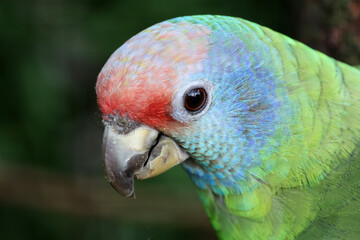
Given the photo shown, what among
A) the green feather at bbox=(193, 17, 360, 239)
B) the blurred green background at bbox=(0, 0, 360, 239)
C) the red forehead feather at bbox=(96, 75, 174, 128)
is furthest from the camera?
the blurred green background at bbox=(0, 0, 360, 239)

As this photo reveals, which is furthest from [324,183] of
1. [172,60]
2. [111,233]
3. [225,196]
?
[111,233]

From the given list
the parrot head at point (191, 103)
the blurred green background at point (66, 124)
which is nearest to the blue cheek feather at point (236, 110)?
the parrot head at point (191, 103)

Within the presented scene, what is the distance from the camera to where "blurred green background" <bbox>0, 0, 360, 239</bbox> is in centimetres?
237

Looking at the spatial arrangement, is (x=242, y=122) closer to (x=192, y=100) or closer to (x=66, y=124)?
(x=192, y=100)

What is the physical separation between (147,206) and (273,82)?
5.10 ft

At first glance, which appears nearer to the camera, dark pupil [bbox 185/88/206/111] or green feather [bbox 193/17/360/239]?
dark pupil [bbox 185/88/206/111]

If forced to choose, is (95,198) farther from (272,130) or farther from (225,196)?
(272,130)

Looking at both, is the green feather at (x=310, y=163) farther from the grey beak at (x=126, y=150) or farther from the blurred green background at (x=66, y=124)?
the blurred green background at (x=66, y=124)

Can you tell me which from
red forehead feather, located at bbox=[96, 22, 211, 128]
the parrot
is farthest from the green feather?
red forehead feather, located at bbox=[96, 22, 211, 128]

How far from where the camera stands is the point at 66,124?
2.66 meters

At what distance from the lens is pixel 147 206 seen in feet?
8.32

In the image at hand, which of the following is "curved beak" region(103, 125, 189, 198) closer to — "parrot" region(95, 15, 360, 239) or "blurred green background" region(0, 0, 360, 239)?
"parrot" region(95, 15, 360, 239)

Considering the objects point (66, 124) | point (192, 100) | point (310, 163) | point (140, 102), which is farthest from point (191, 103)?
point (66, 124)

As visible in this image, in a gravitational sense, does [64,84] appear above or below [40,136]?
above
